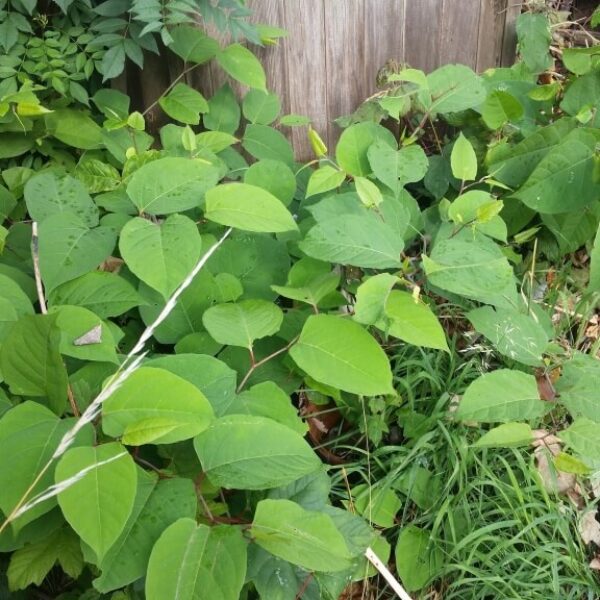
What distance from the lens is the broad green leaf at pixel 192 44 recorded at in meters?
1.92

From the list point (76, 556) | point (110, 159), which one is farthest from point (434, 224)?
point (76, 556)

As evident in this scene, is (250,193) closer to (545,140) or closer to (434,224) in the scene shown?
(434,224)

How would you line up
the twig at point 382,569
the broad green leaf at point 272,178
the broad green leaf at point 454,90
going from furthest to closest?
the broad green leaf at point 454,90 → the broad green leaf at point 272,178 → the twig at point 382,569

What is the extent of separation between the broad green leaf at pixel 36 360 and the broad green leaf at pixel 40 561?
1.10 ft

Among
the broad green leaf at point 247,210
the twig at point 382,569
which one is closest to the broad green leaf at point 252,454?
the twig at point 382,569

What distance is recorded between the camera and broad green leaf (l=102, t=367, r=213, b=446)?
1.10m

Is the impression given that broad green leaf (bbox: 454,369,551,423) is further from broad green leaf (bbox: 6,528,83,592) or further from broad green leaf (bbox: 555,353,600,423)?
broad green leaf (bbox: 6,528,83,592)

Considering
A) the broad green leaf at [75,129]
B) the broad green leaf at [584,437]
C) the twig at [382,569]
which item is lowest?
the twig at [382,569]

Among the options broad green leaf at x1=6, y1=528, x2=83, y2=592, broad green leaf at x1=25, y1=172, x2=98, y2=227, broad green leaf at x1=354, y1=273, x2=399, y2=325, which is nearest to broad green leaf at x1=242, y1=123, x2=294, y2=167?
broad green leaf at x1=25, y1=172, x2=98, y2=227

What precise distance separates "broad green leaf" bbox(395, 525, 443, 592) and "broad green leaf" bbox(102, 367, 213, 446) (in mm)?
743

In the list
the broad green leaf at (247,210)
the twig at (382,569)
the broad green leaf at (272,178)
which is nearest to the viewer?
the twig at (382,569)

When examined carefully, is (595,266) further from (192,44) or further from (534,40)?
(192,44)

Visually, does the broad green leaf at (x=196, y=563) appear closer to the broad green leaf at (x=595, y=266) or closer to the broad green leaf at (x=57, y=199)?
the broad green leaf at (x=57, y=199)

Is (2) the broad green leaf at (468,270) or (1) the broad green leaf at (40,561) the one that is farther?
(2) the broad green leaf at (468,270)
